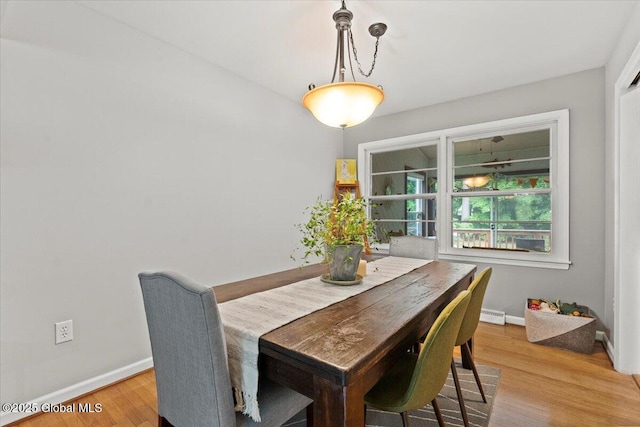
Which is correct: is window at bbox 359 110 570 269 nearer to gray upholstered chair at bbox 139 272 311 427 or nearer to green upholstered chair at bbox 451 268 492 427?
green upholstered chair at bbox 451 268 492 427

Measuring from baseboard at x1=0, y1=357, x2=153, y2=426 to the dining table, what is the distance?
1221 mm

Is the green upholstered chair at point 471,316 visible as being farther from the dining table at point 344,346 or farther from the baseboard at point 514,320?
the baseboard at point 514,320

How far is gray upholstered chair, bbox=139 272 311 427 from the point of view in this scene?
943mm

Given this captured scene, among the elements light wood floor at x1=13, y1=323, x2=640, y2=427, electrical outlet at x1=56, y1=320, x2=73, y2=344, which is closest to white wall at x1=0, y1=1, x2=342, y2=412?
electrical outlet at x1=56, y1=320, x2=73, y2=344

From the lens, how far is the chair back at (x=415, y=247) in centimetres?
270

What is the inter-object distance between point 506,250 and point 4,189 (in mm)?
3958

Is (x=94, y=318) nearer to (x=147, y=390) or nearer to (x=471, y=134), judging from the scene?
(x=147, y=390)

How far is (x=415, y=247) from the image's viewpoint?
9.07 feet

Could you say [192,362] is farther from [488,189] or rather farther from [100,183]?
[488,189]

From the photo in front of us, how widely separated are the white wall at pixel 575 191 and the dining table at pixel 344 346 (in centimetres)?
205

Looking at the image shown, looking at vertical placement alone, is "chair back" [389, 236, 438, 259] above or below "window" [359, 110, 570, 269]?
below

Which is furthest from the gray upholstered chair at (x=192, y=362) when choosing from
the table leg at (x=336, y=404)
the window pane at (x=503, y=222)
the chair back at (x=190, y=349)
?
the window pane at (x=503, y=222)

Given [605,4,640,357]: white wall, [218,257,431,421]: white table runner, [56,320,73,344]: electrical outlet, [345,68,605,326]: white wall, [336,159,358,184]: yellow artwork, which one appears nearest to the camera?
[218,257,431,421]: white table runner

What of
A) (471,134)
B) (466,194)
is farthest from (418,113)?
(466,194)
